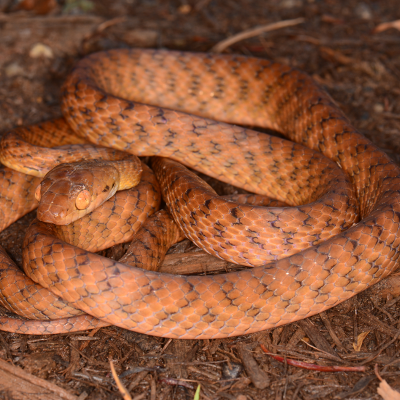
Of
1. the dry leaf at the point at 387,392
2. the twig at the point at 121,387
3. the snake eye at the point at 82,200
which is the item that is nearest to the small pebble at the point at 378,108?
the dry leaf at the point at 387,392

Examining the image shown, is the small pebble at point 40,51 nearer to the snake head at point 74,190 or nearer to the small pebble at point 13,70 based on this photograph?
the small pebble at point 13,70

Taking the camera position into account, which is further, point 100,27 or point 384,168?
point 100,27

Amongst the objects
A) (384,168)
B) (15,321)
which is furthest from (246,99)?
(15,321)

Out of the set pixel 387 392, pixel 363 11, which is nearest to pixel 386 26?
pixel 363 11

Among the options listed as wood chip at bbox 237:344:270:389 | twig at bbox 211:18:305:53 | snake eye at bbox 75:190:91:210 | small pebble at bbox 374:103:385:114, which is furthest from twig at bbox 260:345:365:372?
twig at bbox 211:18:305:53

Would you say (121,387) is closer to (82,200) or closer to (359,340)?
(82,200)

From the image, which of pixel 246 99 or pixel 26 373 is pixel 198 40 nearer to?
pixel 246 99
